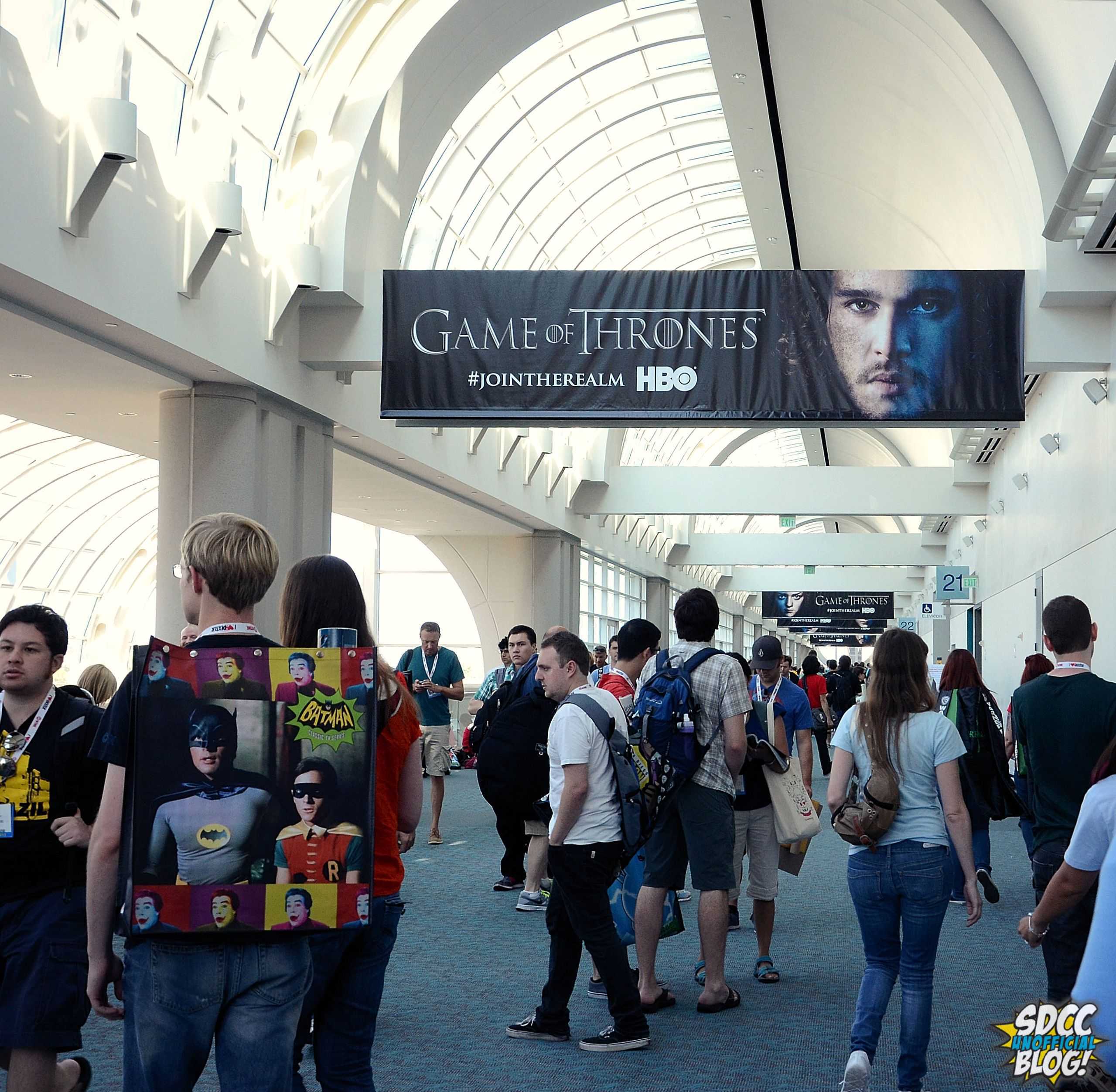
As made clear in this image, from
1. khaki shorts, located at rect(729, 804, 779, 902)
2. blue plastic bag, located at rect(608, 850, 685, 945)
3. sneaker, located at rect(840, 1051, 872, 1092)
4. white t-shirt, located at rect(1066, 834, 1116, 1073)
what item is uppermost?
white t-shirt, located at rect(1066, 834, 1116, 1073)

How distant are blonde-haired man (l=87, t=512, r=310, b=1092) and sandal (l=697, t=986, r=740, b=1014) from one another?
3.75 m

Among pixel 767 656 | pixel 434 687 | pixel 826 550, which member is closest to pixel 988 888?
pixel 767 656

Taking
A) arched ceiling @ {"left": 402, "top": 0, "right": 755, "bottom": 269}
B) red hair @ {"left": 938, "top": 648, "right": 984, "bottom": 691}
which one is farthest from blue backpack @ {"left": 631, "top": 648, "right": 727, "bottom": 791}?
arched ceiling @ {"left": 402, "top": 0, "right": 755, "bottom": 269}

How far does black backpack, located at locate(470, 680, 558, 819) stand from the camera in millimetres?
7746

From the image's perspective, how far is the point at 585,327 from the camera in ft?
39.8

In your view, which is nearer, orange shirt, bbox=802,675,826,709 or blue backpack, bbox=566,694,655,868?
blue backpack, bbox=566,694,655,868

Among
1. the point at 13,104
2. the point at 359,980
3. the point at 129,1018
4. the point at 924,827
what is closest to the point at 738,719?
the point at 924,827

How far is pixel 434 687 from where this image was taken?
13.4 meters

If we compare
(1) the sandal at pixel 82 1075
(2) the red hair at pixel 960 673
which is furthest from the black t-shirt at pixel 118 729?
(2) the red hair at pixel 960 673

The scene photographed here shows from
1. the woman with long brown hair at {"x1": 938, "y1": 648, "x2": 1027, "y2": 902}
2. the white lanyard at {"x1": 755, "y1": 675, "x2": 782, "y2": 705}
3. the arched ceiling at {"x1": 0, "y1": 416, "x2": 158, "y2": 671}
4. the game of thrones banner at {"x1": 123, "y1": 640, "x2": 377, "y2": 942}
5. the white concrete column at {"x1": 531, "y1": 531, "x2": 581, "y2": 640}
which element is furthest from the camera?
the arched ceiling at {"x1": 0, "y1": 416, "x2": 158, "y2": 671}

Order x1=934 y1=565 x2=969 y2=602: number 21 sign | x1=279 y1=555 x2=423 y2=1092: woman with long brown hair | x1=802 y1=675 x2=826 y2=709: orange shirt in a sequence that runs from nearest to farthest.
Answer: x1=279 y1=555 x2=423 y2=1092: woman with long brown hair < x1=802 y1=675 x2=826 y2=709: orange shirt < x1=934 y1=565 x2=969 y2=602: number 21 sign

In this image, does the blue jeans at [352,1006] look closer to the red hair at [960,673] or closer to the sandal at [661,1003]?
the sandal at [661,1003]

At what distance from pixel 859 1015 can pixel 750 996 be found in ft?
6.26

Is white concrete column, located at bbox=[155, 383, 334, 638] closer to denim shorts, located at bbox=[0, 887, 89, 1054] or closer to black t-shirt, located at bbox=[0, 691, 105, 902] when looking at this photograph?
black t-shirt, located at bbox=[0, 691, 105, 902]
